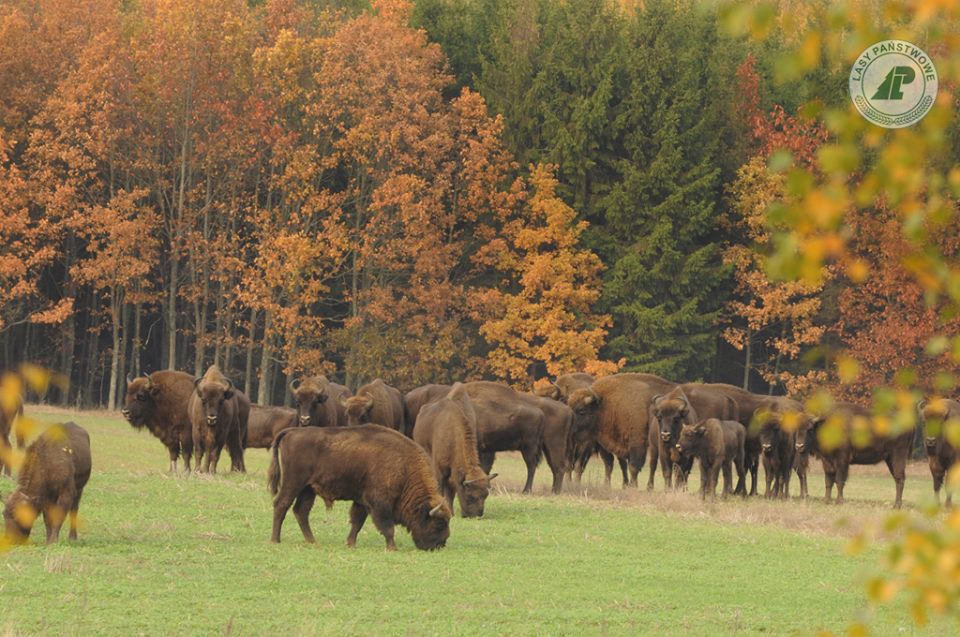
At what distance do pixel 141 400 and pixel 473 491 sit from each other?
1006 centimetres

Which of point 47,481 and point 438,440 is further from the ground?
point 438,440

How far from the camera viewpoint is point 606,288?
2319 inches

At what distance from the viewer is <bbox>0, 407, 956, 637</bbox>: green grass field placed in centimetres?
1330

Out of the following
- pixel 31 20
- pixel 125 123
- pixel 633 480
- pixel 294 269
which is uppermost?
pixel 31 20

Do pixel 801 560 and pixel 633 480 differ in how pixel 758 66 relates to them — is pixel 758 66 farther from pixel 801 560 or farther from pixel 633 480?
pixel 801 560

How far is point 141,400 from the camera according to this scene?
96.4 ft

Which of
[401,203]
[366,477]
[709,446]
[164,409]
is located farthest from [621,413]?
[401,203]

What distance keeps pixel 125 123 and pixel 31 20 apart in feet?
22.3

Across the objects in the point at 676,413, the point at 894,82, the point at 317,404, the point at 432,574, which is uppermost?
the point at 894,82

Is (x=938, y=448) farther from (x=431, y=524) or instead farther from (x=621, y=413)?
(x=431, y=524)

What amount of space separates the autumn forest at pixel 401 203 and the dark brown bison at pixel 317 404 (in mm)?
23260

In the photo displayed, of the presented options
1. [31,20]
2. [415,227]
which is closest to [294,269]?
[415,227]

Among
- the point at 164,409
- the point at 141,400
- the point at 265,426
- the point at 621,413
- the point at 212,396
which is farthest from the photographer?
the point at 265,426

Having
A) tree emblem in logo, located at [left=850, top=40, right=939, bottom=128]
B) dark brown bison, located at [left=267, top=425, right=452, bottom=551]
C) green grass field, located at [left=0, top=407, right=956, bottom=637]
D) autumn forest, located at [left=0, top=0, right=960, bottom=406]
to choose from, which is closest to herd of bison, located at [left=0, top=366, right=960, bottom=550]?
dark brown bison, located at [left=267, top=425, right=452, bottom=551]
